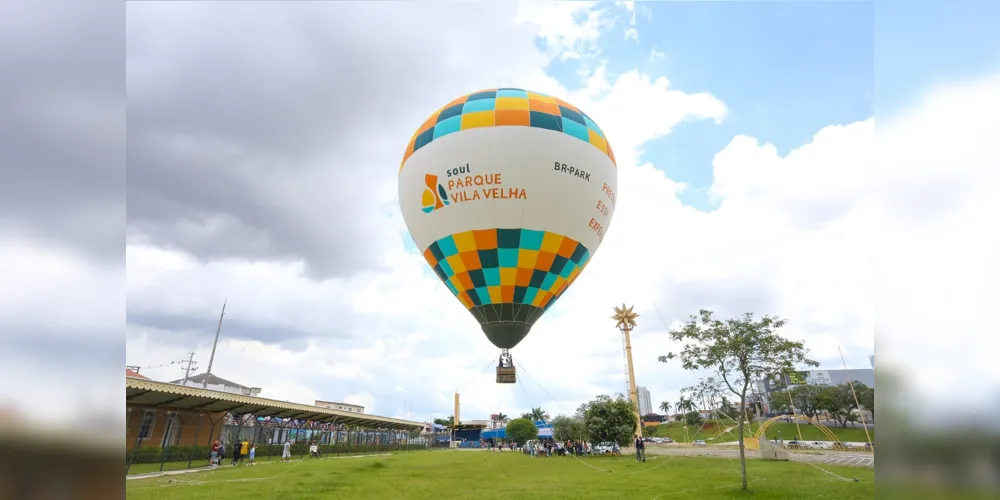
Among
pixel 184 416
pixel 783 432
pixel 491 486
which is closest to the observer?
pixel 491 486

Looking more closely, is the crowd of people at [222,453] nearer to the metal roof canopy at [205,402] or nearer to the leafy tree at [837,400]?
the metal roof canopy at [205,402]

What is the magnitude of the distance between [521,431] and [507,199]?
7925cm

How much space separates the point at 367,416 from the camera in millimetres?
42094

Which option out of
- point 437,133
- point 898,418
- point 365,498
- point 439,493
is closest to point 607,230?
point 437,133

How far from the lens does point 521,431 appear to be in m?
87.9

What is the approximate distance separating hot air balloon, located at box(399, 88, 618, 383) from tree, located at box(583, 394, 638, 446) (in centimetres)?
2804

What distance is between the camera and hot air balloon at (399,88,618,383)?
56.1 feet

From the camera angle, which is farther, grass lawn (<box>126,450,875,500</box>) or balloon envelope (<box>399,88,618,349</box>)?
→ balloon envelope (<box>399,88,618,349</box>)

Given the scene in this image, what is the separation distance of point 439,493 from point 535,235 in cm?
897

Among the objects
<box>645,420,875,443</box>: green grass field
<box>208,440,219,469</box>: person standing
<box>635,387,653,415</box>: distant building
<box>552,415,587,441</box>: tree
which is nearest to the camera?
<box>208,440,219,469</box>: person standing

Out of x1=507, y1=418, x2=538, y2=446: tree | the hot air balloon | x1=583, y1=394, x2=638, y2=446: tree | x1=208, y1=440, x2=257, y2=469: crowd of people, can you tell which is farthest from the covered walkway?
x1=507, y1=418, x2=538, y2=446: tree

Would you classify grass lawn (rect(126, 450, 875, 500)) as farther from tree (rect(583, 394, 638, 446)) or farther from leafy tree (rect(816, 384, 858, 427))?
leafy tree (rect(816, 384, 858, 427))

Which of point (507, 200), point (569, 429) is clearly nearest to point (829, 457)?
point (507, 200)

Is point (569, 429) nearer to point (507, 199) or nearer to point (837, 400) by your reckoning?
point (837, 400)
